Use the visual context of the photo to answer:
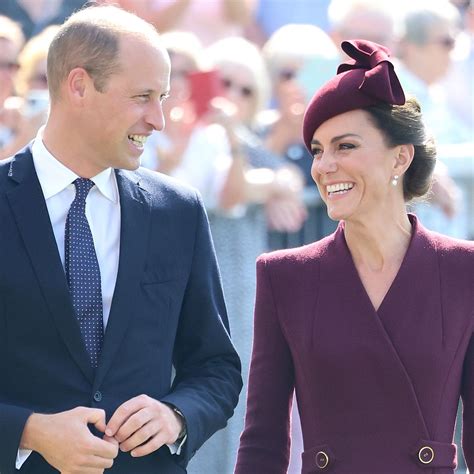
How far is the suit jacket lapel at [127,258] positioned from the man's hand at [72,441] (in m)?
0.18

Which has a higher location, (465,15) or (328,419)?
(465,15)

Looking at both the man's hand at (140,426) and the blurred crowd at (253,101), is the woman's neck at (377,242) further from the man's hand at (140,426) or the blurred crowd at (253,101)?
the blurred crowd at (253,101)

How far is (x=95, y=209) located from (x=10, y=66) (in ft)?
8.79

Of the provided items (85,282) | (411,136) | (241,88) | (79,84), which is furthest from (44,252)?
(241,88)

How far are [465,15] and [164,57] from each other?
16.4 ft

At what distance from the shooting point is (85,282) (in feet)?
12.7

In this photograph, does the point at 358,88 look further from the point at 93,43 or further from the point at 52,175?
the point at 52,175

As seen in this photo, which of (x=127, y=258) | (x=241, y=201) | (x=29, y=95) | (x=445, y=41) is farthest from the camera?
(x=445, y=41)

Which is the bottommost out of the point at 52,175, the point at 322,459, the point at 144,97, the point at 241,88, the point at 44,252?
the point at 322,459

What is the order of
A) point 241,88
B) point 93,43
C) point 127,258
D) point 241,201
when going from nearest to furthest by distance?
point 127,258 → point 93,43 → point 241,201 → point 241,88

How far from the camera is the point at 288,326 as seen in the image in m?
4.11

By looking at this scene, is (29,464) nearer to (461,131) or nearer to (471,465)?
(471,465)

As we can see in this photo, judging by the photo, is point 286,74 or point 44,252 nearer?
point 44,252

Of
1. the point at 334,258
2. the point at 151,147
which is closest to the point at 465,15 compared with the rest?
the point at 151,147
